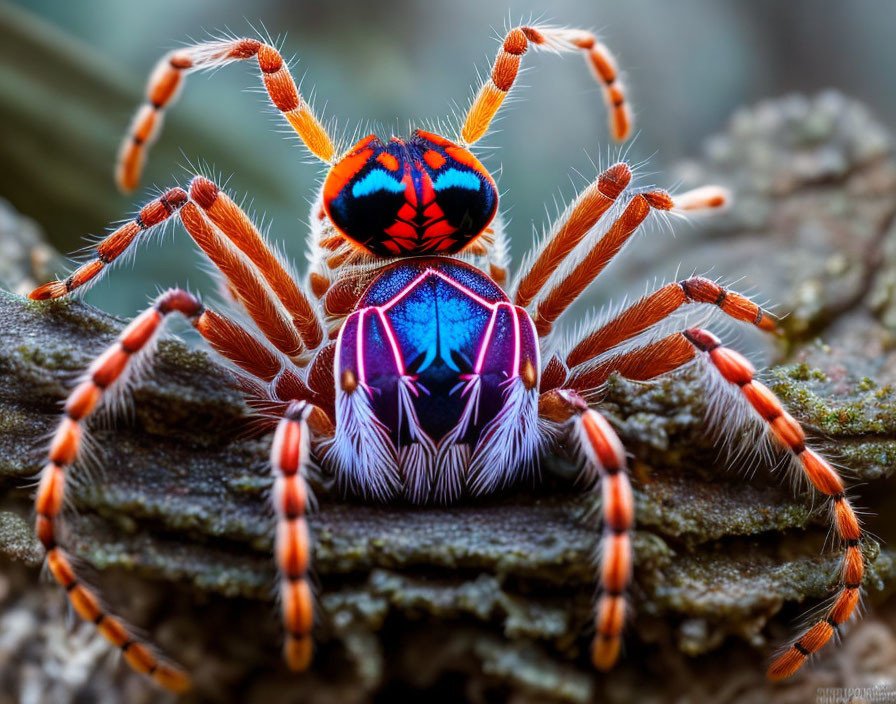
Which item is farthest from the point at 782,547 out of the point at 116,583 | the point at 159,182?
the point at 159,182

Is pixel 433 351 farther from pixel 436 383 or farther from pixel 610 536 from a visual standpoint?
pixel 610 536

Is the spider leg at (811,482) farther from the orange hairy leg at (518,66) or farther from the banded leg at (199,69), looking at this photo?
the banded leg at (199,69)

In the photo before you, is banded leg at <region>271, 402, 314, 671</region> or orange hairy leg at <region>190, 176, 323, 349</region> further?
orange hairy leg at <region>190, 176, 323, 349</region>

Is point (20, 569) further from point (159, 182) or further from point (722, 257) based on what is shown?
point (722, 257)

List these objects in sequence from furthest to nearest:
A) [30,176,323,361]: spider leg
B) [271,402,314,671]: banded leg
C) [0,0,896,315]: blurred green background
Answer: [0,0,896,315]: blurred green background < [30,176,323,361]: spider leg < [271,402,314,671]: banded leg

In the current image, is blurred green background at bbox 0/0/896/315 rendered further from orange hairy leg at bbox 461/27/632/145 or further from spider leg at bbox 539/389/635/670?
spider leg at bbox 539/389/635/670

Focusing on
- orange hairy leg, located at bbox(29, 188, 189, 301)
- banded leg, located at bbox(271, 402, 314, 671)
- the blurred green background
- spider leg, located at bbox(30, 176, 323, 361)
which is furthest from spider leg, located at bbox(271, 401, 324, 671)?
the blurred green background

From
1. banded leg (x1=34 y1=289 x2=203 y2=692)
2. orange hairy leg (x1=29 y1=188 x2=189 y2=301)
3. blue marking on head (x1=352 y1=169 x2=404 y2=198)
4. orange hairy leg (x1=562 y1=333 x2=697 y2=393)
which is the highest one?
blue marking on head (x1=352 y1=169 x2=404 y2=198)
